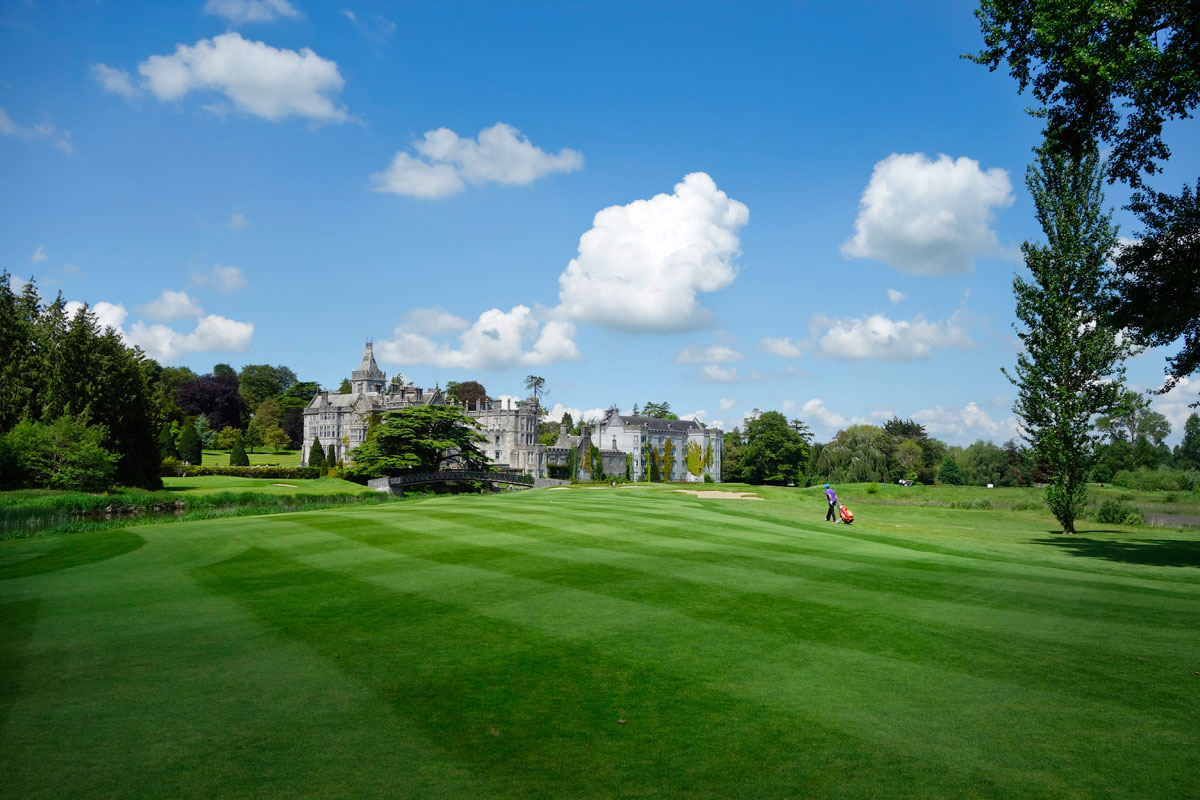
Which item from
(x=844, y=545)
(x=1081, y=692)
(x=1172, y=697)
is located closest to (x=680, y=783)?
(x=1081, y=692)

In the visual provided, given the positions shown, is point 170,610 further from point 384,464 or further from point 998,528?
point 384,464

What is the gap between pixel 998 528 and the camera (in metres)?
36.5

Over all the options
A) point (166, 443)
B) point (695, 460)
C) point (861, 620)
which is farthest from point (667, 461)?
point (861, 620)

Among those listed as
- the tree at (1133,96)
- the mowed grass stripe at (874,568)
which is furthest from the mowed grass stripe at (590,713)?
the tree at (1133,96)

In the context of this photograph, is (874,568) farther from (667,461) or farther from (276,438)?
(276,438)

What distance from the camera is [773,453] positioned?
365ft

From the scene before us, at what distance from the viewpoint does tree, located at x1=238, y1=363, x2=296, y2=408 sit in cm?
14900

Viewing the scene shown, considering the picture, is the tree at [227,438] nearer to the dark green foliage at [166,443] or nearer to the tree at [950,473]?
the dark green foliage at [166,443]

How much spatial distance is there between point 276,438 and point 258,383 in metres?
33.1

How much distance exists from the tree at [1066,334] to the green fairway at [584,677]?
15467mm

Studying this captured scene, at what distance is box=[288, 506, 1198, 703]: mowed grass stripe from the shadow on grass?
13471 millimetres

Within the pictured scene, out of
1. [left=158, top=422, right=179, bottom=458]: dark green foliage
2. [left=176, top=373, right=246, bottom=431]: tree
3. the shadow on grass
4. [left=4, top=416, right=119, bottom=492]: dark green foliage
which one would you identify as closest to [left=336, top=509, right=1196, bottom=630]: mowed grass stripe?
the shadow on grass

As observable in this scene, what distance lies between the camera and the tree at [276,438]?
126m

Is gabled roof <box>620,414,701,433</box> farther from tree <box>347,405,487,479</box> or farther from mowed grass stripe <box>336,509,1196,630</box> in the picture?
mowed grass stripe <box>336,509,1196,630</box>
